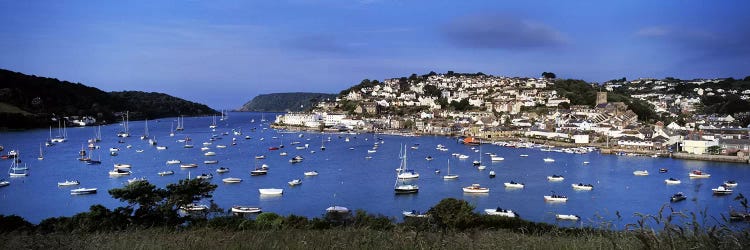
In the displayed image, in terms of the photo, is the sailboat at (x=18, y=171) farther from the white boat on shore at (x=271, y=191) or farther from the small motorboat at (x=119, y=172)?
the white boat on shore at (x=271, y=191)

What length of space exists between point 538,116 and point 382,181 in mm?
22102

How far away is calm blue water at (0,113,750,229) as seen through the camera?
10344mm

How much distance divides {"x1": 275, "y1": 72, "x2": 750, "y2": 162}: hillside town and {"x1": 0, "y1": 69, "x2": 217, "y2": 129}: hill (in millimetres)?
15547

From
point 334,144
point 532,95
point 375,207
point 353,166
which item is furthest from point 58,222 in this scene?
point 532,95

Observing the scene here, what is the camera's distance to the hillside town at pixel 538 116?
2122 cm

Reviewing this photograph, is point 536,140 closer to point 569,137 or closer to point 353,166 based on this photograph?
point 569,137

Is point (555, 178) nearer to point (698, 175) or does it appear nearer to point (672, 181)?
point (672, 181)

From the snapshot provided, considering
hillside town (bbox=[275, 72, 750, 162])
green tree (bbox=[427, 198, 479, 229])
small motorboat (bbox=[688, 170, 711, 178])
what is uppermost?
hillside town (bbox=[275, 72, 750, 162])

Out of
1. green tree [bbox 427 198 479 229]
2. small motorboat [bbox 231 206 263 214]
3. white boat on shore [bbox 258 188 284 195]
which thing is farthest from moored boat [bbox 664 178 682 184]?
small motorboat [bbox 231 206 263 214]

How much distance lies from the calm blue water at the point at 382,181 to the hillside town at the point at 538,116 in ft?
8.43

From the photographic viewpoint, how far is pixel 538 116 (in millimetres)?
33344

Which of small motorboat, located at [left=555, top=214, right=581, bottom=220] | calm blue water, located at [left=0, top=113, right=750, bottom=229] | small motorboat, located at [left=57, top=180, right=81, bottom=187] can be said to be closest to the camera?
small motorboat, located at [left=555, top=214, right=581, bottom=220]

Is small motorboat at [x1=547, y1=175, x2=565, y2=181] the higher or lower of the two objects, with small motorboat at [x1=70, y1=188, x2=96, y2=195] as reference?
higher

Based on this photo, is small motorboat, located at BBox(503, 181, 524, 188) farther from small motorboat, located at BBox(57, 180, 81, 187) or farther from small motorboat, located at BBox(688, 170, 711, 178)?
small motorboat, located at BBox(57, 180, 81, 187)
